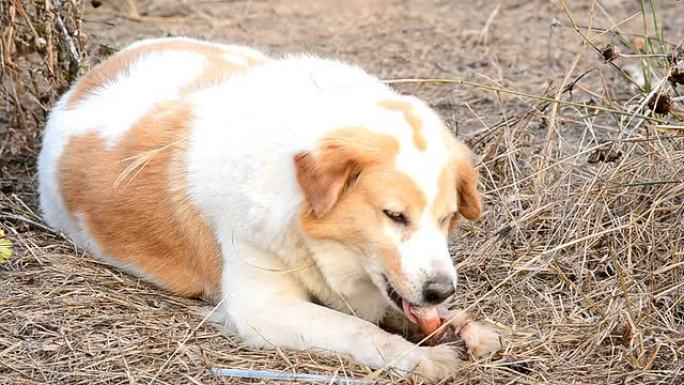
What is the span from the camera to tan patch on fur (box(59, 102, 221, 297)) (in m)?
4.17

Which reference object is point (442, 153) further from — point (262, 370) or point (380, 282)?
point (262, 370)

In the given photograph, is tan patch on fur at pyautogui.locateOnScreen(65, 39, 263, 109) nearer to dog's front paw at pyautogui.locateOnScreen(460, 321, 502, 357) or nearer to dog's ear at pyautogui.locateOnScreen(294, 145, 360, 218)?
dog's ear at pyautogui.locateOnScreen(294, 145, 360, 218)

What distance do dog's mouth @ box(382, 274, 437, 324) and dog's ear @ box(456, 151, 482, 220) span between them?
0.40 m

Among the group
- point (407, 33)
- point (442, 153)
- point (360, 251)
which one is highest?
point (442, 153)

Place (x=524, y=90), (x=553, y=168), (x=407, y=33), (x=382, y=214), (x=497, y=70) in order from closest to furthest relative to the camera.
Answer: (x=382, y=214) < (x=553, y=168) < (x=524, y=90) < (x=497, y=70) < (x=407, y=33)

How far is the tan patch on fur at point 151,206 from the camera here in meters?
4.17

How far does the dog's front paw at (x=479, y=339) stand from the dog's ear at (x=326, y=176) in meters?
0.65

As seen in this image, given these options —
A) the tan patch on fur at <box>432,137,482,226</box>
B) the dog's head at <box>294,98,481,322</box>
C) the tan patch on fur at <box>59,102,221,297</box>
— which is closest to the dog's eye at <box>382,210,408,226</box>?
the dog's head at <box>294,98,481,322</box>

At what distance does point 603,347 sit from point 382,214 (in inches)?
34.8

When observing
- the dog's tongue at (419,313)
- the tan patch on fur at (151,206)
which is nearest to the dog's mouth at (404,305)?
the dog's tongue at (419,313)

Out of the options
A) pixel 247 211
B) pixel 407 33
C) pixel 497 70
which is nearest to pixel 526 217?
pixel 247 211

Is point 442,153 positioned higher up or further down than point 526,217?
higher up

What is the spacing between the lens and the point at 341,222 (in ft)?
12.0

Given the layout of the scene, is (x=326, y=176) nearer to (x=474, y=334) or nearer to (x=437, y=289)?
(x=437, y=289)
